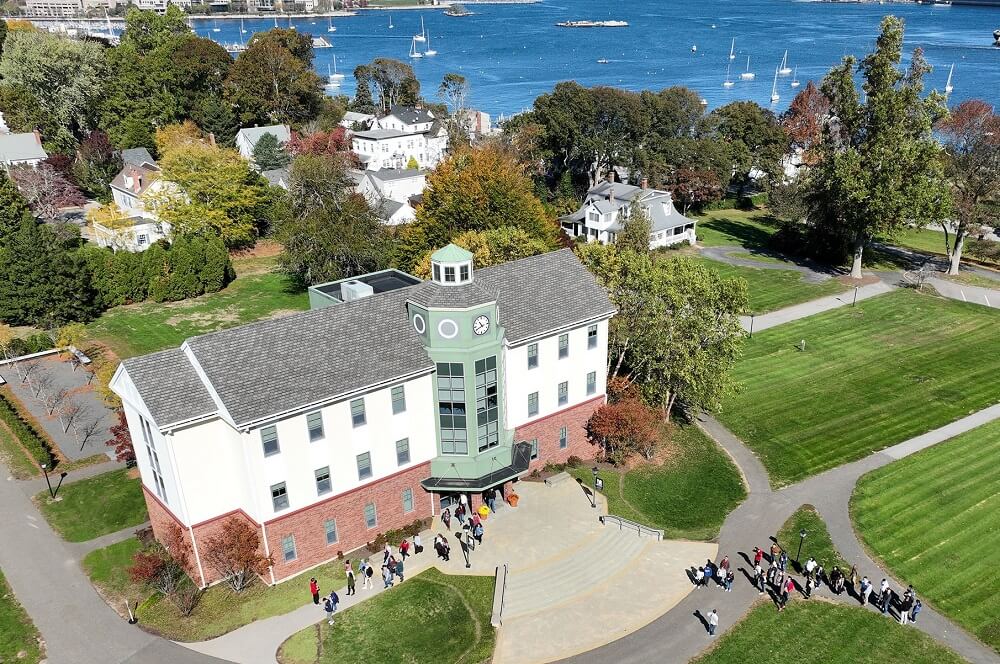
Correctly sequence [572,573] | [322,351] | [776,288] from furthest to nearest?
[776,288]
[572,573]
[322,351]

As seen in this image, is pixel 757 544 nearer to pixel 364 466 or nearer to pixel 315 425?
pixel 364 466

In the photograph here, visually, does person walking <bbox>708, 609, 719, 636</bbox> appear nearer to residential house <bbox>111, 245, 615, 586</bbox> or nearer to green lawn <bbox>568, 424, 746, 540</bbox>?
green lawn <bbox>568, 424, 746, 540</bbox>

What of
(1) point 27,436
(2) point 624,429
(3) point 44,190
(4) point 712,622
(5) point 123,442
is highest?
(3) point 44,190

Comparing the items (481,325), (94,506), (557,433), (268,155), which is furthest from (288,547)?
(268,155)

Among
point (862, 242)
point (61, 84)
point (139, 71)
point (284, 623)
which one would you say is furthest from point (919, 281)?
point (61, 84)

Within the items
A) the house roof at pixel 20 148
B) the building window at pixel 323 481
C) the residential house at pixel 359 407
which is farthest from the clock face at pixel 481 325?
the house roof at pixel 20 148

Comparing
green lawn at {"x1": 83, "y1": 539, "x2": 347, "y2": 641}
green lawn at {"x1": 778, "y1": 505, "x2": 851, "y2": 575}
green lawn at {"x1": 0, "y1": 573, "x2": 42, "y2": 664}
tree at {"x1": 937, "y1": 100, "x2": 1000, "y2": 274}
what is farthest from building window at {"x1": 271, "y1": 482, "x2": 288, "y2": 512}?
tree at {"x1": 937, "y1": 100, "x2": 1000, "y2": 274}

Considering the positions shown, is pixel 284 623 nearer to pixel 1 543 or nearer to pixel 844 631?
pixel 1 543
